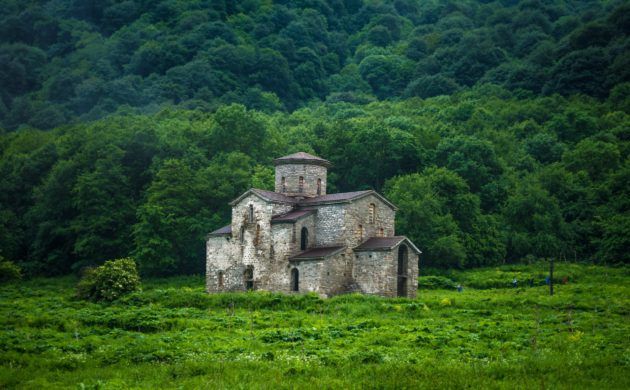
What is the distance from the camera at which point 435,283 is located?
52.6 meters

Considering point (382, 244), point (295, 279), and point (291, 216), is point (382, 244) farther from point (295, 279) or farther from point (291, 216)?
point (291, 216)

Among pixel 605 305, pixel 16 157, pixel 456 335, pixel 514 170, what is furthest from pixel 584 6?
pixel 456 335

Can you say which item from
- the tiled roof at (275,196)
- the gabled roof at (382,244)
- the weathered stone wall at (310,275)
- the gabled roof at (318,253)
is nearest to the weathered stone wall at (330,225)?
the gabled roof at (318,253)

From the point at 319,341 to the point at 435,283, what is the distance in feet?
82.8

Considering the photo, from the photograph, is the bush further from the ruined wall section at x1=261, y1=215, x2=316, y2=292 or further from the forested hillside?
the forested hillside

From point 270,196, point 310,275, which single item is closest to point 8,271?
point 270,196

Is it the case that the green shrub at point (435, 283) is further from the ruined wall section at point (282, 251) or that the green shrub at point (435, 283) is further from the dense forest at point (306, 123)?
the ruined wall section at point (282, 251)

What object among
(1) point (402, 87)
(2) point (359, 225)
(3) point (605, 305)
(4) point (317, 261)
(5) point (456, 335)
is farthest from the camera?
(1) point (402, 87)

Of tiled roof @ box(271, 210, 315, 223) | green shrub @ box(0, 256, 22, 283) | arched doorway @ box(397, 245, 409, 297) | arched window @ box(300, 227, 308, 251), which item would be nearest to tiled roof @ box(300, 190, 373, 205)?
tiled roof @ box(271, 210, 315, 223)

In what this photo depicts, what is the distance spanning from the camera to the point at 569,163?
237ft

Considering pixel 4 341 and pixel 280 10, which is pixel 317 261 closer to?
pixel 4 341

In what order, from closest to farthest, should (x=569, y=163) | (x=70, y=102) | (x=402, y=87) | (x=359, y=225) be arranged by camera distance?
(x=359, y=225) < (x=569, y=163) < (x=70, y=102) < (x=402, y=87)

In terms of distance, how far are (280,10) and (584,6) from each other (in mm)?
57221

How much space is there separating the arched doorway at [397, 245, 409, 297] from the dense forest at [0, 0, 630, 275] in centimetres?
1119
